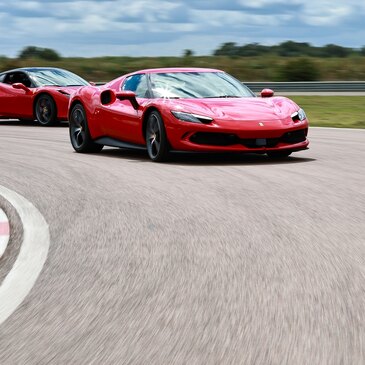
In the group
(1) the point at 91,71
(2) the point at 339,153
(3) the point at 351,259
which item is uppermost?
(3) the point at 351,259

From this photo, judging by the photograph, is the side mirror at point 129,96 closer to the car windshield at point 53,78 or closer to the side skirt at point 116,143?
the side skirt at point 116,143

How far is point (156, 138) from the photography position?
1150cm

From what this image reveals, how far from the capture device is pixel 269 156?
475 inches

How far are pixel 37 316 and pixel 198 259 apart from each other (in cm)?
144

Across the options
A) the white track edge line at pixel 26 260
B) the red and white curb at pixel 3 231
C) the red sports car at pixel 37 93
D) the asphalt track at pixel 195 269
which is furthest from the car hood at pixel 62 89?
the red and white curb at pixel 3 231

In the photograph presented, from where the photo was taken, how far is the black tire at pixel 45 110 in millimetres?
19578

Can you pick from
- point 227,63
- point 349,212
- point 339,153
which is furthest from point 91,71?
point 349,212

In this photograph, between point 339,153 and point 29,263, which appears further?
point 339,153

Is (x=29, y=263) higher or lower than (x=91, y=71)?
higher

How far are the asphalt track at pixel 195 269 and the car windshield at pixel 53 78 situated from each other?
10102 millimetres

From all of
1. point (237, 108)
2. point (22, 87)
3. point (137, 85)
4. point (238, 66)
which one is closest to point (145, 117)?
point (137, 85)

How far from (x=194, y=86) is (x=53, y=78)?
894cm

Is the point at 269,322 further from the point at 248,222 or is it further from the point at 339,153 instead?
the point at 339,153

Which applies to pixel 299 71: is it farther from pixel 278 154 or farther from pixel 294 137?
pixel 294 137
